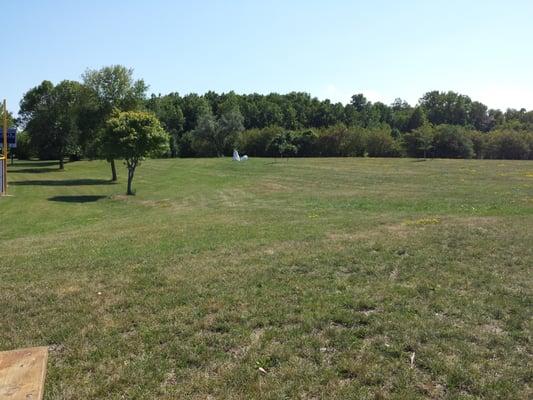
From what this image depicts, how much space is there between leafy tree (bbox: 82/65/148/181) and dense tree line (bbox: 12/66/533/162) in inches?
3.6

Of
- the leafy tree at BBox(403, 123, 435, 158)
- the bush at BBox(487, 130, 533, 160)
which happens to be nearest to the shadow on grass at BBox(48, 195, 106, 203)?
the leafy tree at BBox(403, 123, 435, 158)

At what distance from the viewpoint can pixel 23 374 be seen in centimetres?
431

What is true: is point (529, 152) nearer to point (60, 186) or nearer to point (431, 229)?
point (60, 186)

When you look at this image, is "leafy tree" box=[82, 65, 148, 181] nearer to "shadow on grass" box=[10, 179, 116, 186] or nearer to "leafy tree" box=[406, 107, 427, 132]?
"shadow on grass" box=[10, 179, 116, 186]

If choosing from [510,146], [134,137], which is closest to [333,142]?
[510,146]

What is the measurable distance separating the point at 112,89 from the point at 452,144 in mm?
53221

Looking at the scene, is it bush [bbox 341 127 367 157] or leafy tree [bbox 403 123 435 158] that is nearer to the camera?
leafy tree [bbox 403 123 435 158]

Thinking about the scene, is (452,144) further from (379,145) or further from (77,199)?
(77,199)

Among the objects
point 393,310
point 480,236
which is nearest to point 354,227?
point 480,236

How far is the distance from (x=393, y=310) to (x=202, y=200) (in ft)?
80.7

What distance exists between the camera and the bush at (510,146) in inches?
3093

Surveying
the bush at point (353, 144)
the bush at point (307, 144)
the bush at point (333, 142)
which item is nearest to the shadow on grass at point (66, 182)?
the bush at point (307, 144)

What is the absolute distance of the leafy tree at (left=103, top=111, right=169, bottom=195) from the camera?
33719mm

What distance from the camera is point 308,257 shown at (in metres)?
9.34
